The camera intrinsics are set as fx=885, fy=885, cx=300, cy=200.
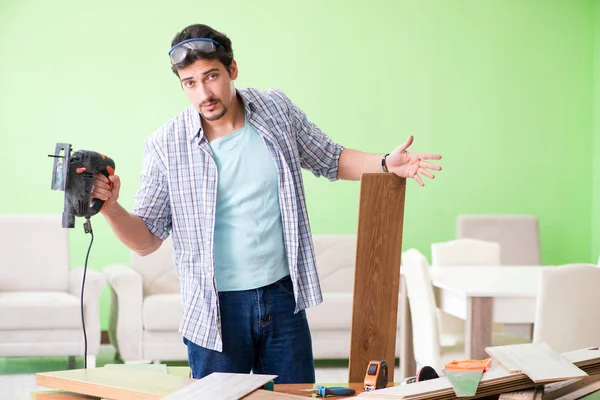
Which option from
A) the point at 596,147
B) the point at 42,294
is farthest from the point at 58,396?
the point at 596,147

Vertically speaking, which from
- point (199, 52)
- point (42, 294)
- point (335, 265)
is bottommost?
point (42, 294)

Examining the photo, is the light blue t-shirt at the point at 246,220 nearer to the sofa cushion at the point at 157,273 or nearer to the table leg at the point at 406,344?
the table leg at the point at 406,344

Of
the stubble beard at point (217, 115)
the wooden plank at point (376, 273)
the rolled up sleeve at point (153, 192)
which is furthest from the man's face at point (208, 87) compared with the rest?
the wooden plank at point (376, 273)

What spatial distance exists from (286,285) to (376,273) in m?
0.23

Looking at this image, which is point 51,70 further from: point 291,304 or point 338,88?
point 291,304

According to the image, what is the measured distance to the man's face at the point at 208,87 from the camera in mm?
2025

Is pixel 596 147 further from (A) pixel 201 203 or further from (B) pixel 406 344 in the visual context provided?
(A) pixel 201 203

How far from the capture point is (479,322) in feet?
12.0

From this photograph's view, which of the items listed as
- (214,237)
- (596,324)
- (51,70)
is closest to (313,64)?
(51,70)

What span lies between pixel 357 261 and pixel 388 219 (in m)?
0.12

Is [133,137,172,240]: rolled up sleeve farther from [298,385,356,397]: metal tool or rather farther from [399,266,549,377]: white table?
[399,266,549,377]: white table

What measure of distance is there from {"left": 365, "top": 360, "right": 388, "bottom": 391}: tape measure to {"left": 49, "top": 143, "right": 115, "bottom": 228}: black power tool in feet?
2.21

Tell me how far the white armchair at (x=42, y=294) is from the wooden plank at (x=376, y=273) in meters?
3.24

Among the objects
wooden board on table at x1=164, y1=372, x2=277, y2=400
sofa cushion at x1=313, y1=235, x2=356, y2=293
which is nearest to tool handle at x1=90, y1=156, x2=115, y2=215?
wooden board on table at x1=164, y1=372, x2=277, y2=400
